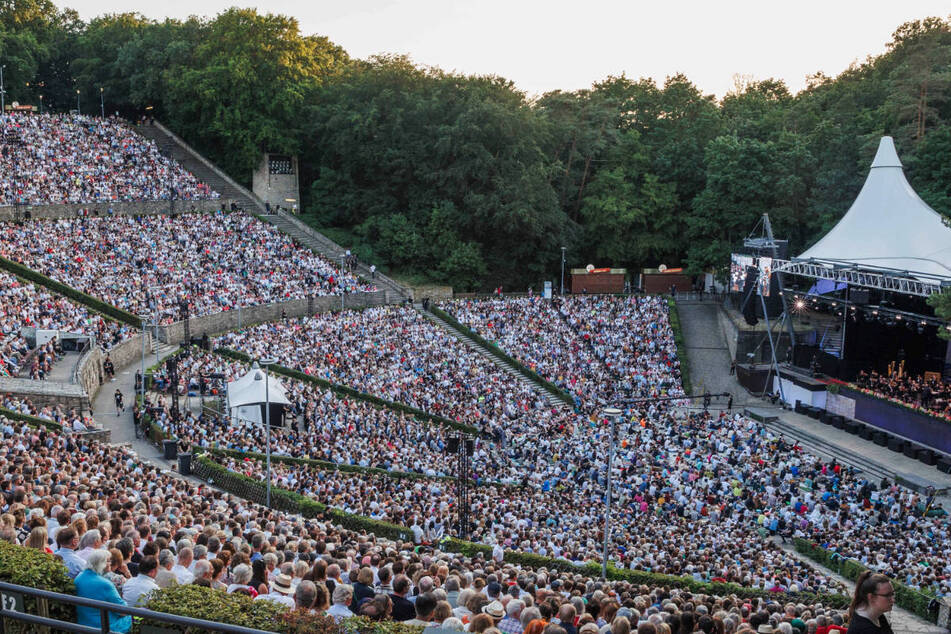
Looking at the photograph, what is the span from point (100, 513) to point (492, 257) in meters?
43.8

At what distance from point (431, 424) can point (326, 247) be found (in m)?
21.0

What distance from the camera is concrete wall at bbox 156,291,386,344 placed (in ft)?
125

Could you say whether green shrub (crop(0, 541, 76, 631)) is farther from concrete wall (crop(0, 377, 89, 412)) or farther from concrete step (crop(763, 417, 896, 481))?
concrete step (crop(763, 417, 896, 481))

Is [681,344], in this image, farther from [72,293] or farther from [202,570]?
[202,570]

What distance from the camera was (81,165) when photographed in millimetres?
49031

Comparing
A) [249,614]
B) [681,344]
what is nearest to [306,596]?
[249,614]

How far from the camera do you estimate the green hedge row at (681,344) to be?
42500mm

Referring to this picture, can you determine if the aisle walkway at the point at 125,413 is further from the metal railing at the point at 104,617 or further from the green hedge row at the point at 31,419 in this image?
the metal railing at the point at 104,617

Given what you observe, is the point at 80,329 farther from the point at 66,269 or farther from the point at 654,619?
the point at 654,619

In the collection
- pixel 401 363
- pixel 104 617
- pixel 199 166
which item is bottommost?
Result: pixel 401 363

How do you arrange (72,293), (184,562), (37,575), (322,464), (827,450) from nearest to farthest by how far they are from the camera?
(37,575), (184,562), (322,464), (827,450), (72,293)

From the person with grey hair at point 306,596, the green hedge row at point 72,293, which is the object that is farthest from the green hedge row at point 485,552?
the green hedge row at point 72,293

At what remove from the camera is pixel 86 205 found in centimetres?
4591

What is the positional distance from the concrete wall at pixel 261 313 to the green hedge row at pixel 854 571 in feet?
85.6
